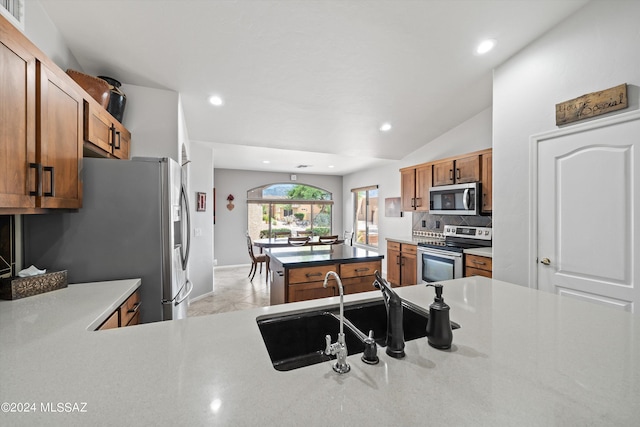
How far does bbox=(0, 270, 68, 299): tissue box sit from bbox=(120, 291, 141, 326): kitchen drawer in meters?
0.37

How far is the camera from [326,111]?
3.47 m

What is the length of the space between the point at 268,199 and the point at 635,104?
6377 millimetres

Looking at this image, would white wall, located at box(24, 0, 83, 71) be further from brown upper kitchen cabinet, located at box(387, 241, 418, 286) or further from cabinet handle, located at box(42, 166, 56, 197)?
brown upper kitchen cabinet, located at box(387, 241, 418, 286)

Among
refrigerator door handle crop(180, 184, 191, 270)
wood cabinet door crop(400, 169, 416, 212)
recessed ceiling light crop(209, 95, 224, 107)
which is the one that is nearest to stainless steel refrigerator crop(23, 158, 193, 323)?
refrigerator door handle crop(180, 184, 191, 270)

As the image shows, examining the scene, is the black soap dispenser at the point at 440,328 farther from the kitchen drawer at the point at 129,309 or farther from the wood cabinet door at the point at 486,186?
the wood cabinet door at the point at 486,186

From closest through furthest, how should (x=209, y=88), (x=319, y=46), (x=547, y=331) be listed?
(x=547, y=331), (x=319, y=46), (x=209, y=88)

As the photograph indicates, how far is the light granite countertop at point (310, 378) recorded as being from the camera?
611 millimetres

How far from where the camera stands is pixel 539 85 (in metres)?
2.48

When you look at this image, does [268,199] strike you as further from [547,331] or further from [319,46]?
[547,331]

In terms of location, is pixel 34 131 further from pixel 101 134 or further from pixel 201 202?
pixel 201 202

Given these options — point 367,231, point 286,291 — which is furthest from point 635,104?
point 367,231

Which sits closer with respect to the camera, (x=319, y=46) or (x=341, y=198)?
(x=319, y=46)

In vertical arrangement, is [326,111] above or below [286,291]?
above

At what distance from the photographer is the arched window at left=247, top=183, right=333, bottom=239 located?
709 centimetres
